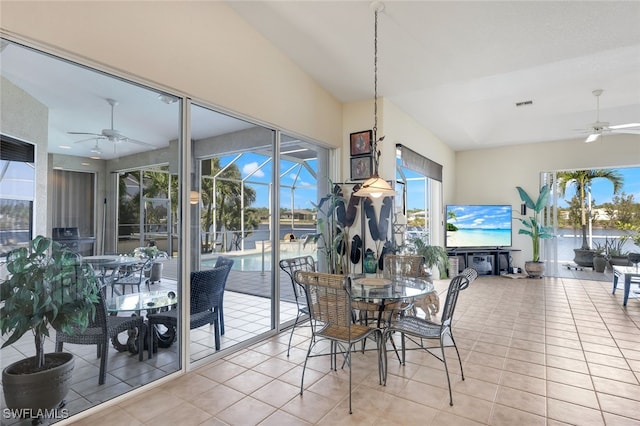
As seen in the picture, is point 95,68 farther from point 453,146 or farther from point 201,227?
point 453,146

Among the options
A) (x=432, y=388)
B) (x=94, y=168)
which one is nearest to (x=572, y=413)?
(x=432, y=388)

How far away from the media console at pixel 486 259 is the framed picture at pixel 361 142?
381 cm

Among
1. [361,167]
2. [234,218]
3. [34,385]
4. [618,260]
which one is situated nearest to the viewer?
[34,385]

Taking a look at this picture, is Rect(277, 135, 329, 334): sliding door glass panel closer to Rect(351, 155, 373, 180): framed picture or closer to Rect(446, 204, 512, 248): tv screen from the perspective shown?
Rect(351, 155, 373, 180): framed picture

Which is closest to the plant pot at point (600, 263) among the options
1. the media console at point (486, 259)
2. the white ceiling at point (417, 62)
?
the media console at point (486, 259)

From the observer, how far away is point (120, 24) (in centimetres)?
225

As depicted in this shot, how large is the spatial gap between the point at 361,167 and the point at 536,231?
4.90 meters

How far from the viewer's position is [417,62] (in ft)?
12.1

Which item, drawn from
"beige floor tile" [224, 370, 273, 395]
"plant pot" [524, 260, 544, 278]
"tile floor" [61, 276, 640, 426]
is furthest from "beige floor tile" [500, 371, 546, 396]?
"plant pot" [524, 260, 544, 278]

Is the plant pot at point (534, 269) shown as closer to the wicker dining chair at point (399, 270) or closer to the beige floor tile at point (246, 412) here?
the wicker dining chair at point (399, 270)

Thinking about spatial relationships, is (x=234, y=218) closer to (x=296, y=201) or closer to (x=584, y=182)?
(x=296, y=201)

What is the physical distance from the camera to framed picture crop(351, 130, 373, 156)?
457 cm

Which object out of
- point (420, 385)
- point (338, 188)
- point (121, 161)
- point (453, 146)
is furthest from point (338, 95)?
point (453, 146)

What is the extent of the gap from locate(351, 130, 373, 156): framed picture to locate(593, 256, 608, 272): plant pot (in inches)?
270
